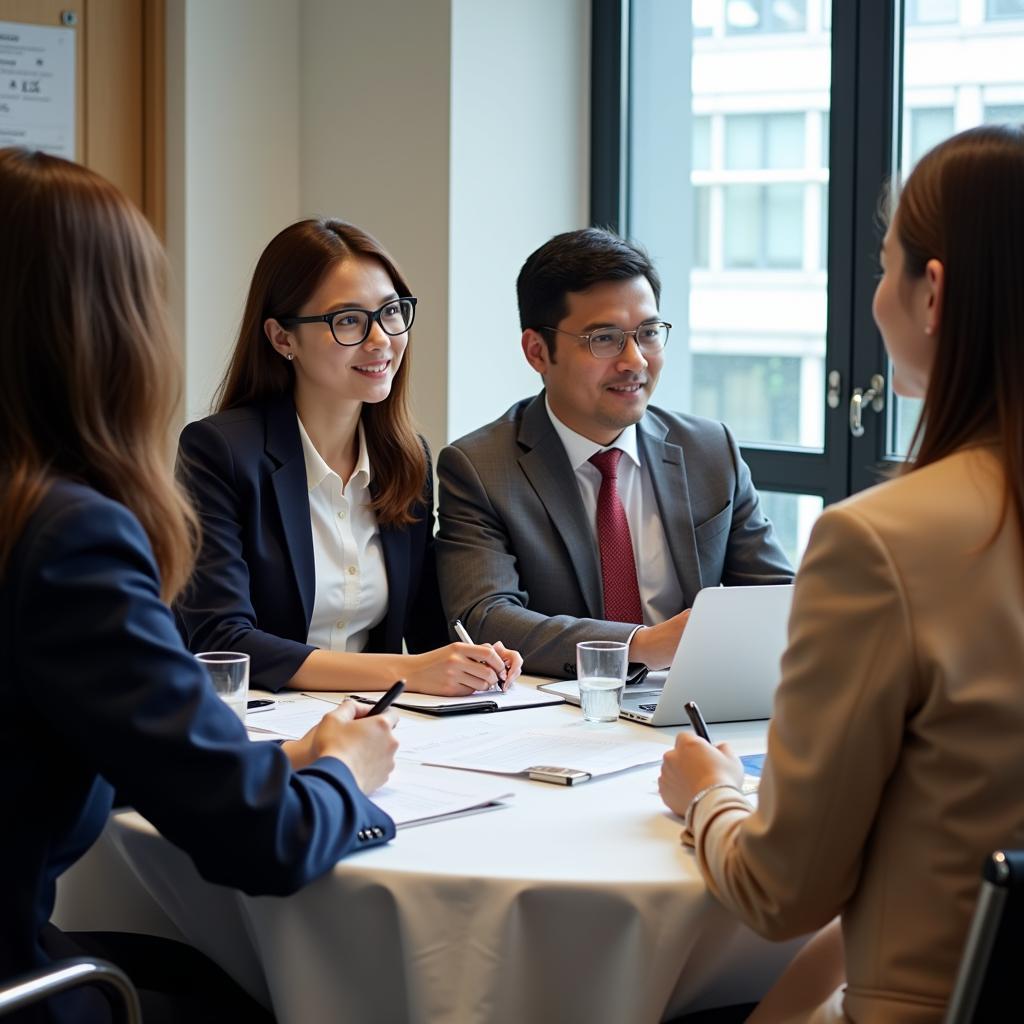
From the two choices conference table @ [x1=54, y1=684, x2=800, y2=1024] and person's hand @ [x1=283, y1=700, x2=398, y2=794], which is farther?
person's hand @ [x1=283, y1=700, x2=398, y2=794]

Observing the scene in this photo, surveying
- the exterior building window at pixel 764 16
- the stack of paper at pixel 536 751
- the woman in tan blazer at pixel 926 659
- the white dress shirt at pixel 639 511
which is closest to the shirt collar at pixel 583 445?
the white dress shirt at pixel 639 511

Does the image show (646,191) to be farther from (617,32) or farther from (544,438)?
(544,438)

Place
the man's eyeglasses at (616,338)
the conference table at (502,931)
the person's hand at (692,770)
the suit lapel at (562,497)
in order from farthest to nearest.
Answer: the man's eyeglasses at (616,338) → the suit lapel at (562,497) → the person's hand at (692,770) → the conference table at (502,931)

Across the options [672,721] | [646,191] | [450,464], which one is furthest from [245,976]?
[646,191]

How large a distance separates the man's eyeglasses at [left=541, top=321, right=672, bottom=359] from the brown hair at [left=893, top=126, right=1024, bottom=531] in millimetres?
1526

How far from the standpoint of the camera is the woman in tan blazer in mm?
1231

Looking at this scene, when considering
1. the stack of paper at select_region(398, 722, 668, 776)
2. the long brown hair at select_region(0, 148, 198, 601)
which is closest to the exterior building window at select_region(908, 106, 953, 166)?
the stack of paper at select_region(398, 722, 668, 776)

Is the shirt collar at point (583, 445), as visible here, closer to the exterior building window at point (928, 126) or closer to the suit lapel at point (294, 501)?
the suit lapel at point (294, 501)

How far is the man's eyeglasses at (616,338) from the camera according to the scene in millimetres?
2842

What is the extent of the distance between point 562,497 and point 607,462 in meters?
0.13

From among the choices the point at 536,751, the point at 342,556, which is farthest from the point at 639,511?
the point at 536,751

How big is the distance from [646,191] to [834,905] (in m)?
3.43

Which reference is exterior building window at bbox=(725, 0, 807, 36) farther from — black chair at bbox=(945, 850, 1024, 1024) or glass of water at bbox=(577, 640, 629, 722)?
black chair at bbox=(945, 850, 1024, 1024)

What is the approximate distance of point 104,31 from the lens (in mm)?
4176
